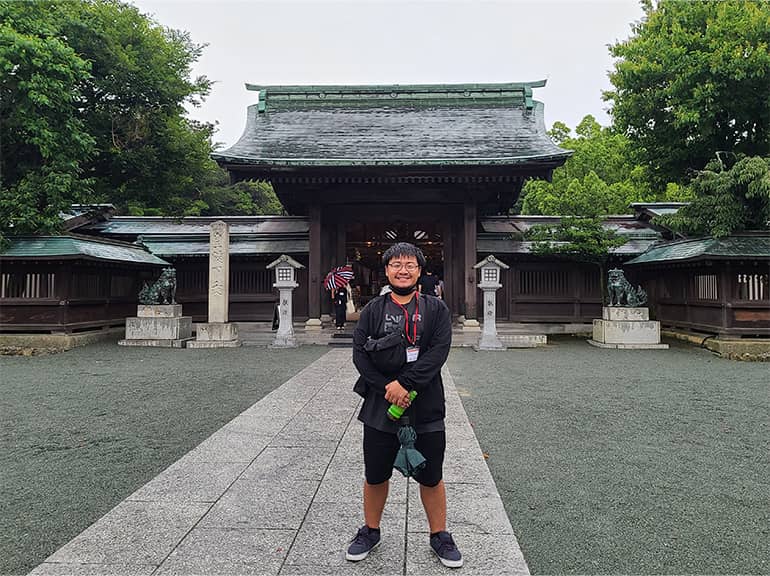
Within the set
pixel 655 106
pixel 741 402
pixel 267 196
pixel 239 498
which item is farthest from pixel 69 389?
pixel 267 196

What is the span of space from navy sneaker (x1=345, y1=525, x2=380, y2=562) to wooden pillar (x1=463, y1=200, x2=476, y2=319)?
11063 millimetres

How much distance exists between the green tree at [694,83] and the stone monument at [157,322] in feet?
53.0

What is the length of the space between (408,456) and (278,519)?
117cm

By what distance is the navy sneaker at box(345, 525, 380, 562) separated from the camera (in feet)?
7.93

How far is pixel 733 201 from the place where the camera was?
1148 cm

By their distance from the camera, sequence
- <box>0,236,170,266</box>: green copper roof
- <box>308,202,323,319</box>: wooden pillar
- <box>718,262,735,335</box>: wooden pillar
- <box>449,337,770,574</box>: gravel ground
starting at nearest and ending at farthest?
<box>449,337,770,574</box>: gravel ground, <box>718,262,735,335</box>: wooden pillar, <box>0,236,170,266</box>: green copper roof, <box>308,202,323,319</box>: wooden pillar

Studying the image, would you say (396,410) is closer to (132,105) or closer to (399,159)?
(399,159)

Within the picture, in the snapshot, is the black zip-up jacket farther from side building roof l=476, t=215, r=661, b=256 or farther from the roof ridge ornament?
the roof ridge ornament

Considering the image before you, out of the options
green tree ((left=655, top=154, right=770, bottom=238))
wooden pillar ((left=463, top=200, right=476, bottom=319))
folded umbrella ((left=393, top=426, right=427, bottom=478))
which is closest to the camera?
folded umbrella ((left=393, top=426, right=427, bottom=478))

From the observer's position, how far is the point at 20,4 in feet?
45.0

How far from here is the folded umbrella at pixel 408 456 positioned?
227 cm

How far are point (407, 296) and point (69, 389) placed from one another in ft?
22.2

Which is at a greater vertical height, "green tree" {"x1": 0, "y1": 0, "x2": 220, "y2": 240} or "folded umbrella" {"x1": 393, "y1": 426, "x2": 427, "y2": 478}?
"green tree" {"x1": 0, "y1": 0, "x2": 220, "y2": 240}

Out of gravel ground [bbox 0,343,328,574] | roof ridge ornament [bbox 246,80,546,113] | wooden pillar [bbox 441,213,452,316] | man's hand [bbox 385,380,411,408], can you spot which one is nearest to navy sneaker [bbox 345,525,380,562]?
man's hand [bbox 385,380,411,408]
